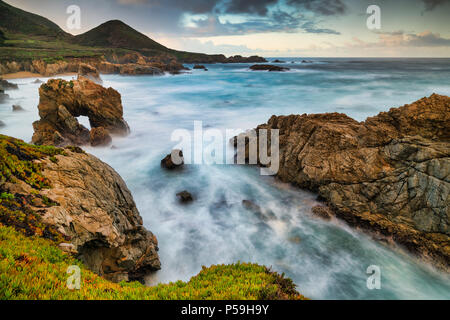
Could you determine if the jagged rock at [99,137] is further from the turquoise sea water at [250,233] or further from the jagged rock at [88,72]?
the jagged rock at [88,72]

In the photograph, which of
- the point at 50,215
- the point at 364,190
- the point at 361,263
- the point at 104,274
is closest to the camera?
the point at 50,215

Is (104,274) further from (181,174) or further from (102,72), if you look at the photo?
(102,72)

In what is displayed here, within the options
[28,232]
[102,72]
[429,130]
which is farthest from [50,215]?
[102,72]

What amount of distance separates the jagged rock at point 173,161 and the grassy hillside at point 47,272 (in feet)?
35.9

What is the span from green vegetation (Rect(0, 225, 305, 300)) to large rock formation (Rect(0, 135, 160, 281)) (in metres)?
0.61

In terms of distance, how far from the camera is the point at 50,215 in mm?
5645

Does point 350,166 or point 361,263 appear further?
point 350,166

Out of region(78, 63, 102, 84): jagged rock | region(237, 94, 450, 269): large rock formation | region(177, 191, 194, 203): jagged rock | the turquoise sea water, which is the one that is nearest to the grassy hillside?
the turquoise sea water

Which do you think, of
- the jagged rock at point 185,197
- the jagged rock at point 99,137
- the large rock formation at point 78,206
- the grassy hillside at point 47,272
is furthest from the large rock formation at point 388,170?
the jagged rock at point 99,137

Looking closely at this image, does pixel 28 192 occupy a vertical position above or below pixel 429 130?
below

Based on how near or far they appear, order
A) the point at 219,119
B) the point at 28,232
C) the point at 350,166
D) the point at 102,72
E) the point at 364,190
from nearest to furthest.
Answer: the point at 28,232, the point at 364,190, the point at 350,166, the point at 219,119, the point at 102,72

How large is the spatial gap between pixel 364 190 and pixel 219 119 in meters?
21.5

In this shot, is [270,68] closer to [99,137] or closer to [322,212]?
[99,137]

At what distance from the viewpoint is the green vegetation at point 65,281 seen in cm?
373
